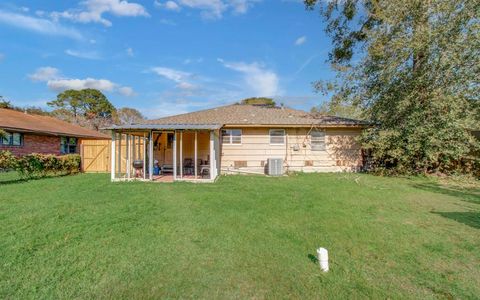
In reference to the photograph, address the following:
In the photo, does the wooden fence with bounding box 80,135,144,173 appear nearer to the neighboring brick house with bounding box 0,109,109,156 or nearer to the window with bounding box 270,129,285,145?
the neighboring brick house with bounding box 0,109,109,156

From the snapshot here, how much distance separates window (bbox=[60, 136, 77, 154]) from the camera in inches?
777

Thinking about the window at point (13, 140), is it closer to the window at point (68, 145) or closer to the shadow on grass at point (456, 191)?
the window at point (68, 145)

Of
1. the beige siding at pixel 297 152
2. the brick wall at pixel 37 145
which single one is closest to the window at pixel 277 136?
the beige siding at pixel 297 152

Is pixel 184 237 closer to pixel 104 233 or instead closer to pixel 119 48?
pixel 104 233

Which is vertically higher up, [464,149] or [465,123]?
[465,123]

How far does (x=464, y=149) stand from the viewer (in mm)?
11195

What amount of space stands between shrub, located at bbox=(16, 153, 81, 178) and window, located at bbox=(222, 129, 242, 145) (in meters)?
7.92

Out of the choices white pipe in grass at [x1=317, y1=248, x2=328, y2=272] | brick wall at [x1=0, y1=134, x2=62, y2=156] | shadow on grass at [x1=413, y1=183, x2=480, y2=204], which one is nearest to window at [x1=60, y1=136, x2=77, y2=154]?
brick wall at [x1=0, y1=134, x2=62, y2=156]

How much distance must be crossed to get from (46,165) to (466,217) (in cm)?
1509

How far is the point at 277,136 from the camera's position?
13.9 m

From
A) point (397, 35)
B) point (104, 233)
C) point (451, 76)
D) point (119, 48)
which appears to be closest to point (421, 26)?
point (397, 35)

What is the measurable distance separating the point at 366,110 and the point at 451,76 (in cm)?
368

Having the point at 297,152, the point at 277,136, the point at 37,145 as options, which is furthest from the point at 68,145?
the point at 297,152

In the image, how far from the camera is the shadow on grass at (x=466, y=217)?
17.3ft
